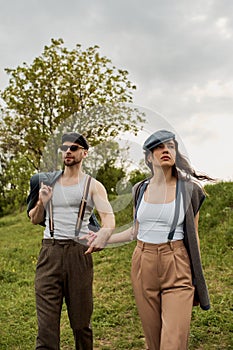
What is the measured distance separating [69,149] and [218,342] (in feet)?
10.5

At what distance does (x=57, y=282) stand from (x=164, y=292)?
1007 millimetres

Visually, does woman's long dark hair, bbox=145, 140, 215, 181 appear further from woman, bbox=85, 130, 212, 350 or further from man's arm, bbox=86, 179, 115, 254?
man's arm, bbox=86, 179, 115, 254

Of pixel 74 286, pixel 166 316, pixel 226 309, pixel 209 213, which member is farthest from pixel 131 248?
pixel 166 316

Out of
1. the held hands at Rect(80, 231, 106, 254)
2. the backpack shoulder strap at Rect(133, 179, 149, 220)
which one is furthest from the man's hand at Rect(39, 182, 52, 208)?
the backpack shoulder strap at Rect(133, 179, 149, 220)

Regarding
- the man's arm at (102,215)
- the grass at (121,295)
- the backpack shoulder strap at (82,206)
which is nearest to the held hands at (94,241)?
the man's arm at (102,215)

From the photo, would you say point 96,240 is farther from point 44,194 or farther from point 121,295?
point 121,295

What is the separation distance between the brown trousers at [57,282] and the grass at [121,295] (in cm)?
47

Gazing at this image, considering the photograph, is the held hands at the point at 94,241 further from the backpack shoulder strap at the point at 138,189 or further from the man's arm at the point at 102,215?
the backpack shoulder strap at the point at 138,189

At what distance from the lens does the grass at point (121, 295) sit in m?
6.32

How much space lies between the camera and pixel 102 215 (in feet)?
13.4

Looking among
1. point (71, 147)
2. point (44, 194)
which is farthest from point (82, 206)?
point (71, 147)

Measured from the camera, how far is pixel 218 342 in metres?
6.00

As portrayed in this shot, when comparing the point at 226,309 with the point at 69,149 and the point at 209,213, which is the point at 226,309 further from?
the point at 209,213

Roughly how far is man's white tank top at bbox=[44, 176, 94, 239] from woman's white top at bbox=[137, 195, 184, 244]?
0.64 metres
